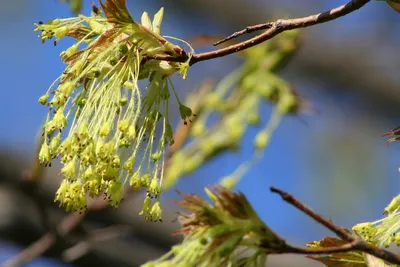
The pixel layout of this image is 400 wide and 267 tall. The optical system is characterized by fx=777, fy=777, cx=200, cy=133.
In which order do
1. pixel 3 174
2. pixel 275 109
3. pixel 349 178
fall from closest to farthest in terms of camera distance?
pixel 275 109, pixel 3 174, pixel 349 178

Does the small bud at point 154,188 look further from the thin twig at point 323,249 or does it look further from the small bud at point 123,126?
the thin twig at point 323,249

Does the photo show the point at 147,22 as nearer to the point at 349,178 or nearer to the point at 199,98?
the point at 199,98

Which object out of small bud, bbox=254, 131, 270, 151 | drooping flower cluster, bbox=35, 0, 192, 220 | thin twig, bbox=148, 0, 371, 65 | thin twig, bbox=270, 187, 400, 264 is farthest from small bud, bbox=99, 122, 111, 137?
small bud, bbox=254, 131, 270, 151

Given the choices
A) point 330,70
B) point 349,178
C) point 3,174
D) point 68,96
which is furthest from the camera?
point 349,178

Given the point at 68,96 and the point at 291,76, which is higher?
the point at 291,76

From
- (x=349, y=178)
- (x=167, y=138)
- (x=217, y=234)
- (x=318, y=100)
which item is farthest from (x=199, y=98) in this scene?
(x=349, y=178)
